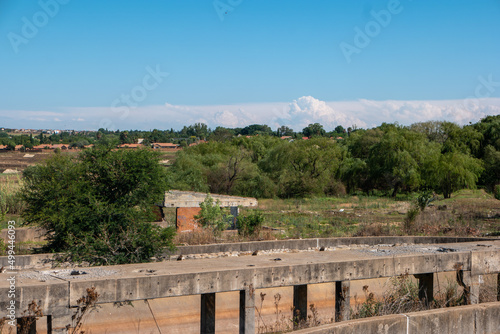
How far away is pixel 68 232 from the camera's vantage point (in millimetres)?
17969

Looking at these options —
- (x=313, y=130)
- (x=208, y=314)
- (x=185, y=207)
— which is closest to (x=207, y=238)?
(x=185, y=207)

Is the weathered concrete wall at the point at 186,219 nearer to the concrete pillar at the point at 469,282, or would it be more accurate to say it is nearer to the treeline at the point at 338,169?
the concrete pillar at the point at 469,282

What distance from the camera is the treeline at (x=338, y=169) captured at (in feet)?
183

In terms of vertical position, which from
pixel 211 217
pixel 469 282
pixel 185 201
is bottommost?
pixel 469 282

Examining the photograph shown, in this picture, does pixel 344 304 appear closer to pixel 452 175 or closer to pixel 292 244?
pixel 292 244

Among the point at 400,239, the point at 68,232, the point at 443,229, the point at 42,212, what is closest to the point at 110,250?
the point at 68,232

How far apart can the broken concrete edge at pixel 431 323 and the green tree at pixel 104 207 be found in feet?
30.2

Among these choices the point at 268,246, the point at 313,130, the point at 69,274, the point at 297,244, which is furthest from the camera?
the point at 313,130

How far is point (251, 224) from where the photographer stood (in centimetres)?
2619

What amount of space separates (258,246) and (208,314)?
26.2 ft

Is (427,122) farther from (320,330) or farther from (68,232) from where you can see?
(320,330)

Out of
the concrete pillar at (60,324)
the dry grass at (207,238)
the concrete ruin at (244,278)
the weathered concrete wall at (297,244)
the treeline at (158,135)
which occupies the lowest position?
the dry grass at (207,238)

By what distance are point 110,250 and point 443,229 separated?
18.9 metres

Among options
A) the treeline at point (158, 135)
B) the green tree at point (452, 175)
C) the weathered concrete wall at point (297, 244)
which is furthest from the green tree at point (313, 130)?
the weathered concrete wall at point (297, 244)
